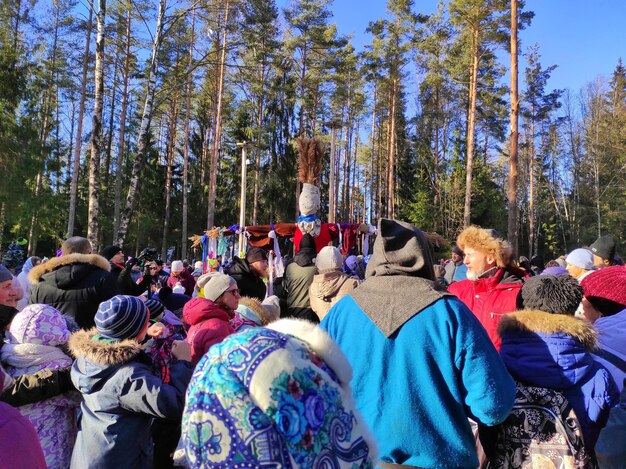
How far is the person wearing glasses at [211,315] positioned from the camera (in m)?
3.45

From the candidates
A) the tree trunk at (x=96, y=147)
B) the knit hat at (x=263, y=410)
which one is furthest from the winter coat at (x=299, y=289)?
the tree trunk at (x=96, y=147)

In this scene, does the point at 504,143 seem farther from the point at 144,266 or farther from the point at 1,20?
the point at 144,266

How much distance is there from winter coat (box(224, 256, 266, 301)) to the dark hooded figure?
0.51 metres

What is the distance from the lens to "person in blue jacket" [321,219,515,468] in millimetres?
1767

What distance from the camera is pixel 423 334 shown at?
6.00ft

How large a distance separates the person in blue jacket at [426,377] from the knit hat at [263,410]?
2.44 ft

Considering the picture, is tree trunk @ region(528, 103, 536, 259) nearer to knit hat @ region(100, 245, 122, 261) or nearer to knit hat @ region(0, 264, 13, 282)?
knit hat @ region(100, 245, 122, 261)

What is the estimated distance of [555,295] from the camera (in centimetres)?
244

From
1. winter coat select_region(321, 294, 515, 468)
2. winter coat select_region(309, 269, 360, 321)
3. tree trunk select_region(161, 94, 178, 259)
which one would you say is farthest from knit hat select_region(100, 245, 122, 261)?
tree trunk select_region(161, 94, 178, 259)

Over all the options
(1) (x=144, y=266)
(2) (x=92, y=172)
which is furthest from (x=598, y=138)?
(1) (x=144, y=266)

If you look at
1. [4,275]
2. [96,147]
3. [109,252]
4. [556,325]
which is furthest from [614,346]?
[96,147]

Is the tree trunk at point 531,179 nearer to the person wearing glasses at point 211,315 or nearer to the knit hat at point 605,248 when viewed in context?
the knit hat at point 605,248

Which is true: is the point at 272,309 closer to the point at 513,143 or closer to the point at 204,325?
the point at 204,325

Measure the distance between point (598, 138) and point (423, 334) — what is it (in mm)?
44696
